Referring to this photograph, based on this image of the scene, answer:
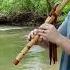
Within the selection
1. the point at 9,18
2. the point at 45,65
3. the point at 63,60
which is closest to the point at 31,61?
the point at 45,65

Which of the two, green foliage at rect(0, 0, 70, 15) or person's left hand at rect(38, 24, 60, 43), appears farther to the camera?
green foliage at rect(0, 0, 70, 15)

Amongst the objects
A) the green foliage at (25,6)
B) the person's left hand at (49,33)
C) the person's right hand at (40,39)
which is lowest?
the green foliage at (25,6)

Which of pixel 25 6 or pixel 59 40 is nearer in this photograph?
pixel 59 40

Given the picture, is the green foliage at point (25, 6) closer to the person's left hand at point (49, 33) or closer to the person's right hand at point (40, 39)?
the person's right hand at point (40, 39)

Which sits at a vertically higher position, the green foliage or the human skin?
the human skin

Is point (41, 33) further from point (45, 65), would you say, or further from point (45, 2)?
point (45, 2)

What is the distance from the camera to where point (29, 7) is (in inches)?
1310

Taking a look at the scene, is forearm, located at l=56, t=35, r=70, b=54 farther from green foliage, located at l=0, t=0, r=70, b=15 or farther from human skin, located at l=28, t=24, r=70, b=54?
green foliage, located at l=0, t=0, r=70, b=15

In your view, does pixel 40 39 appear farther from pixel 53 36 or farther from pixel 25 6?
pixel 25 6

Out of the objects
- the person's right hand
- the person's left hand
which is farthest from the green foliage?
the person's left hand

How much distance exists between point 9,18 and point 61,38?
2938 centimetres

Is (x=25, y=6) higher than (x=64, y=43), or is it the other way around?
(x=64, y=43)

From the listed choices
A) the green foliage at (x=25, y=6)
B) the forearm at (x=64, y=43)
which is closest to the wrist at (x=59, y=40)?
the forearm at (x=64, y=43)

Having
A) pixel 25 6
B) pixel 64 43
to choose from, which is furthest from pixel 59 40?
pixel 25 6
